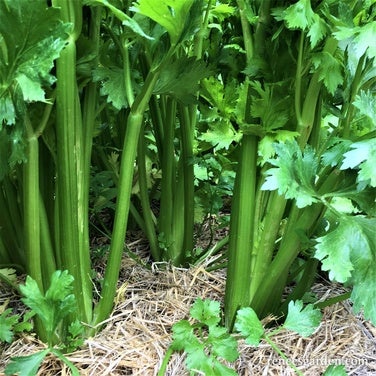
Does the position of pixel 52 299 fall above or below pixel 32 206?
below

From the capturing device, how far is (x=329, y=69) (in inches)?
37.0

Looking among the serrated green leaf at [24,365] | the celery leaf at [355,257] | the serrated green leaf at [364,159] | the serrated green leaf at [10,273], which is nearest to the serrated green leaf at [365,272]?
the celery leaf at [355,257]

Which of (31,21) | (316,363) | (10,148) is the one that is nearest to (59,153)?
(10,148)

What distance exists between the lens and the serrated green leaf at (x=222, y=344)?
0.89 metres

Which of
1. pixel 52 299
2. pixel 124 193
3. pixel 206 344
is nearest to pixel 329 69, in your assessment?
pixel 124 193

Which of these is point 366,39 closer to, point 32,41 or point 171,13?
point 171,13

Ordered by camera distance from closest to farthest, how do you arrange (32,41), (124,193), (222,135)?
(32,41), (124,193), (222,135)

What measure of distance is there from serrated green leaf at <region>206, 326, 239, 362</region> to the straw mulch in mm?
86

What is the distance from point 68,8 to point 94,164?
0.71 meters

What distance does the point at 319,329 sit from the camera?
1078mm

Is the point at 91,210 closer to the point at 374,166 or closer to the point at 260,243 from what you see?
the point at 260,243

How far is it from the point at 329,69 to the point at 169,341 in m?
0.65

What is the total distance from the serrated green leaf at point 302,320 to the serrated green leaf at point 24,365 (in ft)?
1.54

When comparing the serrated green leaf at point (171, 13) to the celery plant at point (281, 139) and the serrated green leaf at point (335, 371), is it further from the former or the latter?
the serrated green leaf at point (335, 371)
